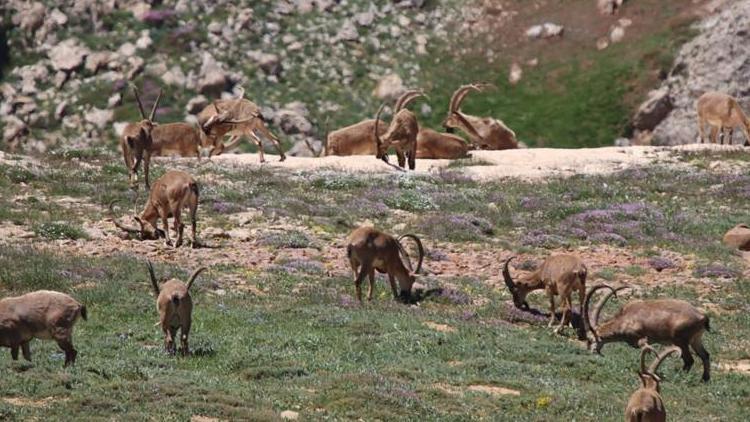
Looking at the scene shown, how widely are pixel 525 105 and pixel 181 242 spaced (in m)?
33.5

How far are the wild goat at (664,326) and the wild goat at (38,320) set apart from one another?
24.7 ft

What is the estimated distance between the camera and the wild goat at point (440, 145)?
→ 135 feet

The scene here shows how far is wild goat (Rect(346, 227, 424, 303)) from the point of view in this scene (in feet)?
73.3

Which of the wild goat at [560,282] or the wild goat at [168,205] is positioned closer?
the wild goat at [560,282]

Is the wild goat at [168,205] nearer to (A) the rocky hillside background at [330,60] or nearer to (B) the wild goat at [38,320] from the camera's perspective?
(B) the wild goat at [38,320]

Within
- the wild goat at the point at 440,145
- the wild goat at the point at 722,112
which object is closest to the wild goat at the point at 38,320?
the wild goat at the point at 440,145

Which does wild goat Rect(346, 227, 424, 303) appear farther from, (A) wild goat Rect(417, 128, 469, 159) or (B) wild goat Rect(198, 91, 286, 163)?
(A) wild goat Rect(417, 128, 469, 159)

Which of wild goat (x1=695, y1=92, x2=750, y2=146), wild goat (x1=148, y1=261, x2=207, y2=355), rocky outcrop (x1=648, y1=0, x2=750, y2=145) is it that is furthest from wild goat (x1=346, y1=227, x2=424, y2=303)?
rocky outcrop (x1=648, y1=0, x2=750, y2=145)

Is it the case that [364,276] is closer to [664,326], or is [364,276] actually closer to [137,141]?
[664,326]

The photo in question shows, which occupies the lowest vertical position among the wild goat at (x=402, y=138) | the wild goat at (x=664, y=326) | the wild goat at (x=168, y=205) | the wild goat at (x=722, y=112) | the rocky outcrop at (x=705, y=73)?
the wild goat at (x=664, y=326)

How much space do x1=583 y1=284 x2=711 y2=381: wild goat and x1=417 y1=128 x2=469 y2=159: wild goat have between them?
72.9 feet

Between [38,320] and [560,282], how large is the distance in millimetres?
9335

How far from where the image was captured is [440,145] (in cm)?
4116

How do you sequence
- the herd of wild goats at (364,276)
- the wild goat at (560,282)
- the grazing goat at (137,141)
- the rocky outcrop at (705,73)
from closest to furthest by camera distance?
the herd of wild goats at (364,276) < the wild goat at (560,282) < the grazing goat at (137,141) < the rocky outcrop at (705,73)
